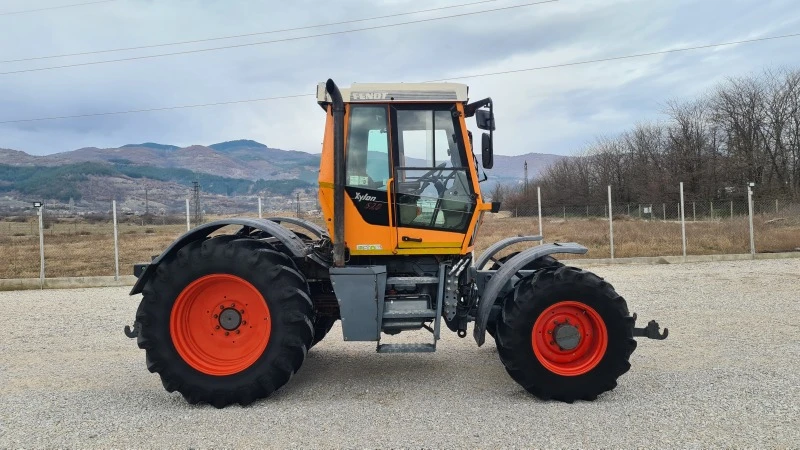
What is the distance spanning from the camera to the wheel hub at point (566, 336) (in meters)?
4.45

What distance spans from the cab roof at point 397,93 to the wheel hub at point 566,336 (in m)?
2.11

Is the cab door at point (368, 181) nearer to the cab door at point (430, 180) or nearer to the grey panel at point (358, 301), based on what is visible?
the cab door at point (430, 180)

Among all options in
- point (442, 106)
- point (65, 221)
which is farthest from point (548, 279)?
point (65, 221)

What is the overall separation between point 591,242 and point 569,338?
13.6 meters

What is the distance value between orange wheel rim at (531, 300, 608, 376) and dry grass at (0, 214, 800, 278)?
1038 cm

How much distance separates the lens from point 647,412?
13.3 feet

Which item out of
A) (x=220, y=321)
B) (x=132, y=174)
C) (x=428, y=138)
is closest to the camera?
(x=220, y=321)

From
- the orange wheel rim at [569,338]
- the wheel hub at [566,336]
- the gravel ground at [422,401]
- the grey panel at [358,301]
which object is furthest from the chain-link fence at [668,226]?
the grey panel at [358,301]

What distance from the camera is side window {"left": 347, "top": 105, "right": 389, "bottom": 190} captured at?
4.77 metres

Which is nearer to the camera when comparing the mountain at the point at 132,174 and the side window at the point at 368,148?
the side window at the point at 368,148

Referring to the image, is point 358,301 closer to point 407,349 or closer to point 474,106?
point 407,349

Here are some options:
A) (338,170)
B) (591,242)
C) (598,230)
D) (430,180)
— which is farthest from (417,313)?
(598,230)

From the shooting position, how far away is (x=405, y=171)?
4.77m

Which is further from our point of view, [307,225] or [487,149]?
[307,225]
